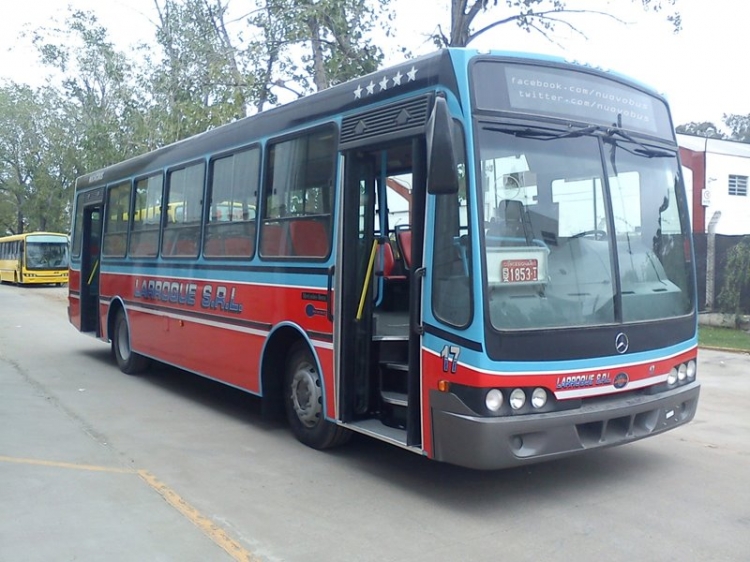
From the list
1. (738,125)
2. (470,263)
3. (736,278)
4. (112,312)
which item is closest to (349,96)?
(470,263)

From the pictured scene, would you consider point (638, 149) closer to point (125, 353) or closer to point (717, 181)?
point (125, 353)

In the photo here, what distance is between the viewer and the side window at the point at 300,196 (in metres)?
6.61

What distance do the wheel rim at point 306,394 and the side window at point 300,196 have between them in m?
1.04

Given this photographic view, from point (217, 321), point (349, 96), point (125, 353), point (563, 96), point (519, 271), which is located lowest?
point (125, 353)

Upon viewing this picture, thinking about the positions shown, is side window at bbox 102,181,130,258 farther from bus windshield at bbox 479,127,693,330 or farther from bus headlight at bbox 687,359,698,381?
bus headlight at bbox 687,359,698,381

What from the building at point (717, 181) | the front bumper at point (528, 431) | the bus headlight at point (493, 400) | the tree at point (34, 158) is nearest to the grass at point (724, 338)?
the front bumper at point (528, 431)

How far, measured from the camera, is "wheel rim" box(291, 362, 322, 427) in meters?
6.80

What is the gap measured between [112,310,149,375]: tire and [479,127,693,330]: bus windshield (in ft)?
24.1

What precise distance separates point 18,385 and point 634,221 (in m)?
8.29

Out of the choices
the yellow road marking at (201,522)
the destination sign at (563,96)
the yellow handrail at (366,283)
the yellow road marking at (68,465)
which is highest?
the destination sign at (563,96)

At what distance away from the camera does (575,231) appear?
5.45 m

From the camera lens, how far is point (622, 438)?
552cm

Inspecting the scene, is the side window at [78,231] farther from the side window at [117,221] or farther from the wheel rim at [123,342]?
the wheel rim at [123,342]

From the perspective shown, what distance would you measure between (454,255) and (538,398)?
1092 millimetres
